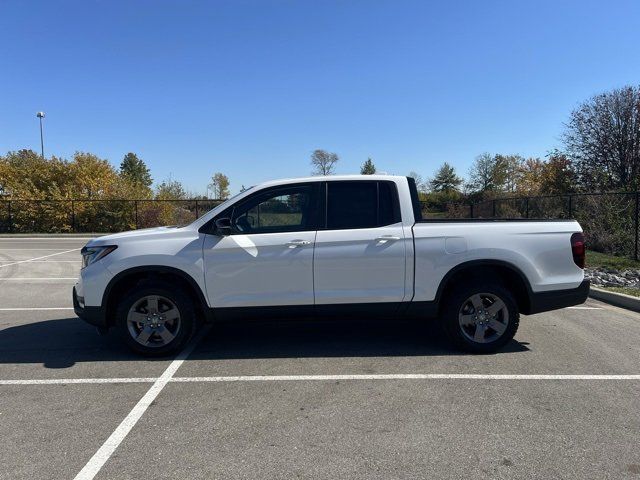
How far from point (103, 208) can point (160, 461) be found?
87.1 ft

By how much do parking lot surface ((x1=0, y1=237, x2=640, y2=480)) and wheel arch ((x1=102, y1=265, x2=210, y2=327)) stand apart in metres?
0.56

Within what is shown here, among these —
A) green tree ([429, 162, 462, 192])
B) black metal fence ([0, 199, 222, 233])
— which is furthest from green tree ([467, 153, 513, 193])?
black metal fence ([0, 199, 222, 233])

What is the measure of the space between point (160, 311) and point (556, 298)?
4.21m

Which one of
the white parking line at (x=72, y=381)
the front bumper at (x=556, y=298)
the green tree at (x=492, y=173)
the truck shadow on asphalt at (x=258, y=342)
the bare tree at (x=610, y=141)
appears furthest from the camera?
the green tree at (x=492, y=173)

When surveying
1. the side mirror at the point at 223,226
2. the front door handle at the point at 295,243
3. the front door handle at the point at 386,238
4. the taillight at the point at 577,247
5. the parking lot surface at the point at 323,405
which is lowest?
the parking lot surface at the point at 323,405

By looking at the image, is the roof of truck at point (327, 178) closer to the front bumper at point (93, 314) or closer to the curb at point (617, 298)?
the front bumper at point (93, 314)

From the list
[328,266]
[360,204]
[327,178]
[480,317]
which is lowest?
[480,317]

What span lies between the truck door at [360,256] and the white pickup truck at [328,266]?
10 millimetres

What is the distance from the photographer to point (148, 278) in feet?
16.6

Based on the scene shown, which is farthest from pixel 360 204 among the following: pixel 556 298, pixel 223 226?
pixel 556 298

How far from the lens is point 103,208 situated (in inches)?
1064

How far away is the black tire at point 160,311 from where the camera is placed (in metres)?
4.98

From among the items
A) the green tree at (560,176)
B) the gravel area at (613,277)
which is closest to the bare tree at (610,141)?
the green tree at (560,176)

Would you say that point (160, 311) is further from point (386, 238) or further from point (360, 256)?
point (386, 238)
